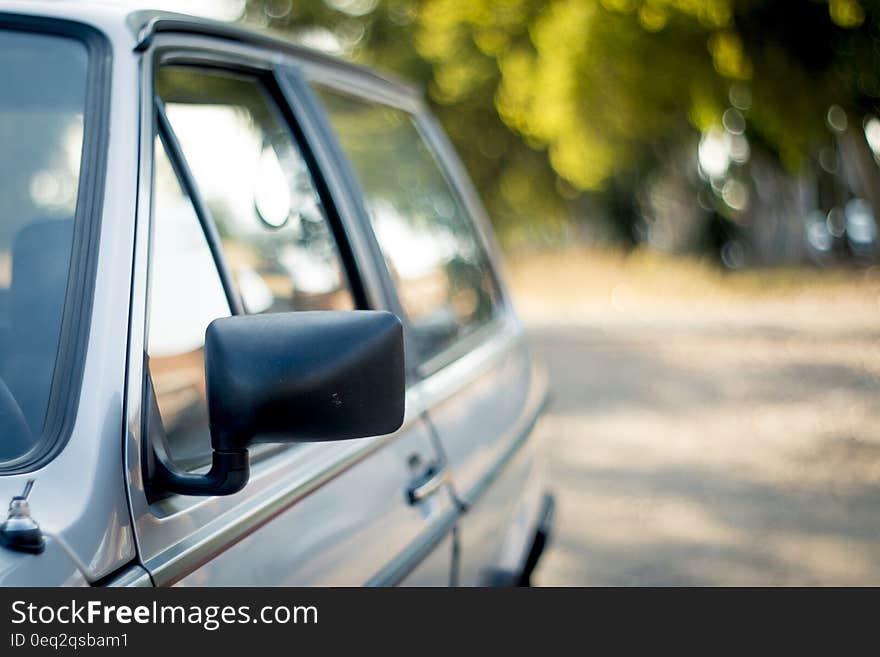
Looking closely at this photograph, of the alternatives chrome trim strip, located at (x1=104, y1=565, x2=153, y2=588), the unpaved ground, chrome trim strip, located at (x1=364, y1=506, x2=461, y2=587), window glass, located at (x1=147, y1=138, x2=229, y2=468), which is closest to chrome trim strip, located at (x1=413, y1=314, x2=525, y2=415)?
chrome trim strip, located at (x1=364, y1=506, x2=461, y2=587)

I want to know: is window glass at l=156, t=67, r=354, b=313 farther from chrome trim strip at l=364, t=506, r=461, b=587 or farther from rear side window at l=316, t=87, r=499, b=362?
chrome trim strip at l=364, t=506, r=461, b=587

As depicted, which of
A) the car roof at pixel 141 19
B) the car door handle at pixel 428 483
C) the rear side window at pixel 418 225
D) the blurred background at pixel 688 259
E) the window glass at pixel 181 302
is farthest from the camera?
the blurred background at pixel 688 259

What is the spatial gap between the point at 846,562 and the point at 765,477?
6.71 ft

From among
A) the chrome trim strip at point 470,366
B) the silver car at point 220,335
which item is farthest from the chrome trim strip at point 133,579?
the chrome trim strip at point 470,366

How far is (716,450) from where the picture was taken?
8.62 meters

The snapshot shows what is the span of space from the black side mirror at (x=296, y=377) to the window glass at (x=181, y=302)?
0.47 metres

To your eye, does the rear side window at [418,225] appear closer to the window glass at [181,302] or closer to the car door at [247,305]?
the car door at [247,305]

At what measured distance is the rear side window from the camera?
291cm

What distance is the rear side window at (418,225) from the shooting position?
9.53 feet

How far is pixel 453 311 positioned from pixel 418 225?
293mm

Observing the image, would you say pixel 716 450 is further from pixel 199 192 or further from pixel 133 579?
pixel 133 579

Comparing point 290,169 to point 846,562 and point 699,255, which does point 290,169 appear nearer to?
point 846,562

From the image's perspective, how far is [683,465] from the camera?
8.12 metres
